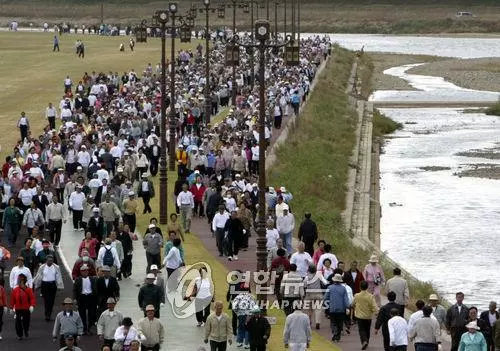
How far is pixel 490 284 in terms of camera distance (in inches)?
1467

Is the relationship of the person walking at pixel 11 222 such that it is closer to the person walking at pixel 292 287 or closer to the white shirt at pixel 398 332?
the person walking at pixel 292 287

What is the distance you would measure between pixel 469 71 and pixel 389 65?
10269 millimetres

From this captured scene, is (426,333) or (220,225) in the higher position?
(426,333)

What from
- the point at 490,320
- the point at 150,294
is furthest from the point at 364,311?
the point at 150,294

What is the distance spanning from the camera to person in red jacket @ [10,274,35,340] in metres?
23.9

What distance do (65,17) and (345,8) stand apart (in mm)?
37102

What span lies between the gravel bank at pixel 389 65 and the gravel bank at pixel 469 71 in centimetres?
303

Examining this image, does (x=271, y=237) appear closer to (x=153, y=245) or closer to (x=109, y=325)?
(x=153, y=245)

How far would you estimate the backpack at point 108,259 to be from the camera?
26.2m

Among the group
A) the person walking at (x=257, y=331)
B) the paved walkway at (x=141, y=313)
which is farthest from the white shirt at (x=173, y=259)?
the person walking at (x=257, y=331)

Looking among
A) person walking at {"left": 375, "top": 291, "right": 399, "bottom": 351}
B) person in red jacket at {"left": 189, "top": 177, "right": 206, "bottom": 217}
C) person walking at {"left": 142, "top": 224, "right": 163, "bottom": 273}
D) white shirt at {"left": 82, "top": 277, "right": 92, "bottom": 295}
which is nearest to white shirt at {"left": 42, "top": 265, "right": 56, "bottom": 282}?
white shirt at {"left": 82, "top": 277, "right": 92, "bottom": 295}

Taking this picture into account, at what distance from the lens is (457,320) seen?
888 inches

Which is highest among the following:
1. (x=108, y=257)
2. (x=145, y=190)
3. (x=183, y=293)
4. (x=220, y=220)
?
(x=108, y=257)

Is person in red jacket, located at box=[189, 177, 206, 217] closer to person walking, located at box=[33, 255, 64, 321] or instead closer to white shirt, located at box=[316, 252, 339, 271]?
white shirt, located at box=[316, 252, 339, 271]
